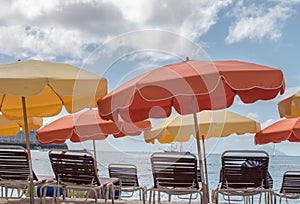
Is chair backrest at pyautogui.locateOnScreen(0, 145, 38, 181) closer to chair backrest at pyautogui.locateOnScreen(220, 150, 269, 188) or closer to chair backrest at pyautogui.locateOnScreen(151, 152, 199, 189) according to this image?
chair backrest at pyautogui.locateOnScreen(151, 152, 199, 189)

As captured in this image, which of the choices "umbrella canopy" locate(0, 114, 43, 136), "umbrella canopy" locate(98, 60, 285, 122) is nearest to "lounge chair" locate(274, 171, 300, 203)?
"umbrella canopy" locate(98, 60, 285, 122)

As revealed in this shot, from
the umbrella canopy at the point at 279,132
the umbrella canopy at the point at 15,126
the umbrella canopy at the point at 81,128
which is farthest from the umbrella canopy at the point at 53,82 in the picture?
the umbrella canopy at the point at 279,132

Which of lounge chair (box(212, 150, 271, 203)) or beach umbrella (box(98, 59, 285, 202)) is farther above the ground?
beach umbrella (box(98, 59, 285, 202))

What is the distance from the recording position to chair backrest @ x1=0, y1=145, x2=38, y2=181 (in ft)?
18.2

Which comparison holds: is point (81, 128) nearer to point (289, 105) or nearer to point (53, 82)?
point (53, 82)

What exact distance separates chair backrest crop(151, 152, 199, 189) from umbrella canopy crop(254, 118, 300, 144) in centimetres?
256

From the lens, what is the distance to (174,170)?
17.1 ft

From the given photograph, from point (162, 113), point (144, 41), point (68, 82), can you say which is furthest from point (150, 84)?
point (162, 113)

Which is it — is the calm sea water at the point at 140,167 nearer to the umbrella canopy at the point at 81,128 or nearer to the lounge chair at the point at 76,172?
the umbrella canopy at the point at 81,128

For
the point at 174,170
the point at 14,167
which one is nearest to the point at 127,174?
the point at 14,167

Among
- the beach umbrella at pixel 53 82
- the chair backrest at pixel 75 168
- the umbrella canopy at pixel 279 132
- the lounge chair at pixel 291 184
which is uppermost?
the beach umbrella at pixel 53 82

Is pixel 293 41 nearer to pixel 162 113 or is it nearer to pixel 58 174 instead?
pixel 162 113

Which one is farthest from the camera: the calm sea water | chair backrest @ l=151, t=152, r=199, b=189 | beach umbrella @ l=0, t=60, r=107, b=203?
the calm sea water

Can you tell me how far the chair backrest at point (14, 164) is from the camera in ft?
18.2
